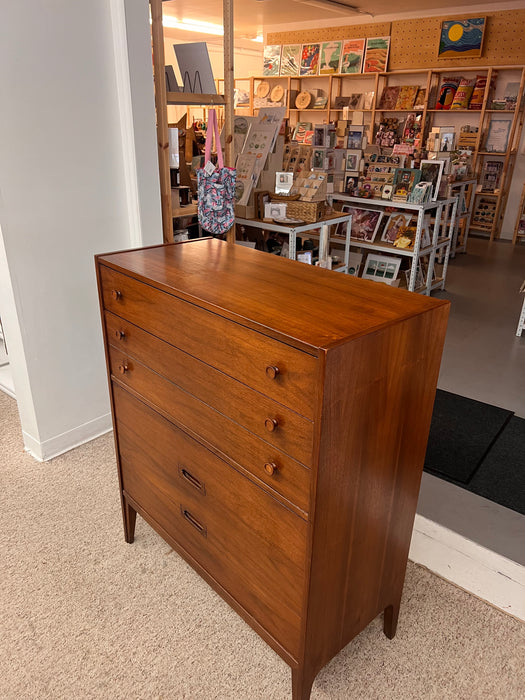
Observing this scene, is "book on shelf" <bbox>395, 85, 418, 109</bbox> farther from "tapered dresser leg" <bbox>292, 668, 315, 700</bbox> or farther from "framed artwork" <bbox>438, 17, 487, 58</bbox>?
"tapered dresser leg" <bbox>292, 668, 315, 700</bbox>

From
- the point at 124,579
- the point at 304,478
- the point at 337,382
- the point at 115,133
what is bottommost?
the point at 124,579

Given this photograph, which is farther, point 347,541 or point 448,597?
point 448,597

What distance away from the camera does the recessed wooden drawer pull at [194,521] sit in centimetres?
162

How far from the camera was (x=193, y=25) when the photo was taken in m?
9.20

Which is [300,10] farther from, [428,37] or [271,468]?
[271,468]

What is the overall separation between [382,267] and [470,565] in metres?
3.46

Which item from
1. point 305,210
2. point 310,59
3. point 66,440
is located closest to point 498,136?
point 310,59

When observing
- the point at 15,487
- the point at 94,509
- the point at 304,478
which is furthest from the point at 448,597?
the point at 15,487

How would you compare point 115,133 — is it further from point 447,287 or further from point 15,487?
point 447,287

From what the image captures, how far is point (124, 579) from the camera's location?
1.98 m

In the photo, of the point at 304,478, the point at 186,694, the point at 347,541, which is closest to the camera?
the point at 304,478

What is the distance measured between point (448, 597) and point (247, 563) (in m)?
0.94

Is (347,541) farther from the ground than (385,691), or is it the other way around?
(347,541)

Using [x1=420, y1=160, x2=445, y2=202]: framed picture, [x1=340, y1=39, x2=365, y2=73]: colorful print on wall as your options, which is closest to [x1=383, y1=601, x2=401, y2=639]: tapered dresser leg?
[x1=420, y1=160, x2=445, y2=202]: framed picture
